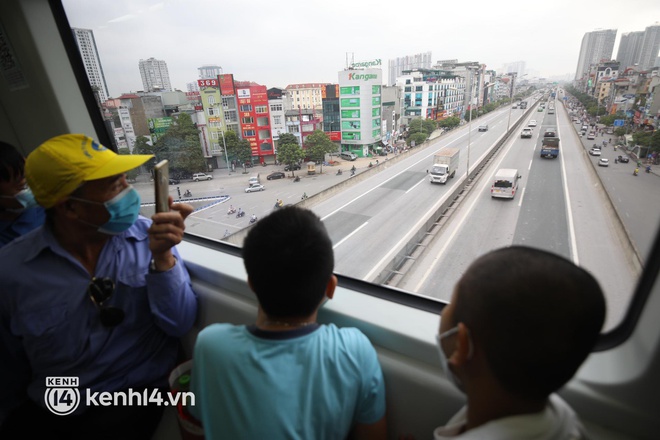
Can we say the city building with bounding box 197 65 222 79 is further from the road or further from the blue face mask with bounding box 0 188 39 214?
the road

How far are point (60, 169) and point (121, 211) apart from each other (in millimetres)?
218

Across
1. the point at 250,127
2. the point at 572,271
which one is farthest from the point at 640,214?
the point at 250,127

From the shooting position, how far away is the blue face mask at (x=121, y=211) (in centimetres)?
114

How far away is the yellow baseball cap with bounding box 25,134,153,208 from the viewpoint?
1043 mm

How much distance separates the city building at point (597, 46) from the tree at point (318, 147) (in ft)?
5.18

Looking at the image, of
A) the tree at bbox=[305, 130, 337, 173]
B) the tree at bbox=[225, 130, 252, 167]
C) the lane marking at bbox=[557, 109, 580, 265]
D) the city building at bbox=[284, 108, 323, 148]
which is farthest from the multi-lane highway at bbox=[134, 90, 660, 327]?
the city building at bbox=[284, 108, 323, 148]

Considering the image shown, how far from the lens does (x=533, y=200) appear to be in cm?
129

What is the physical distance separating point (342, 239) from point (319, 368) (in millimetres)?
866

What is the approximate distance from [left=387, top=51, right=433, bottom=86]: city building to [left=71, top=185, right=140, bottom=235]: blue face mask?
1.43 m

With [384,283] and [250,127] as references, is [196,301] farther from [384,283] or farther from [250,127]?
[250,127]

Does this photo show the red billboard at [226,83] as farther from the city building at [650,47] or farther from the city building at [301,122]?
the city building at [650,47]

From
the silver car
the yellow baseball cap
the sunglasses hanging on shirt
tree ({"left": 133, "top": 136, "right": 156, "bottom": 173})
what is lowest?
the sunglasses hanging on shirt

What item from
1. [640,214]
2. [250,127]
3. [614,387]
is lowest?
[614,387]

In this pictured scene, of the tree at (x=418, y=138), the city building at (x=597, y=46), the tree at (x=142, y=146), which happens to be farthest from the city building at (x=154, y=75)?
A: the city building at (x=597, y=46)
